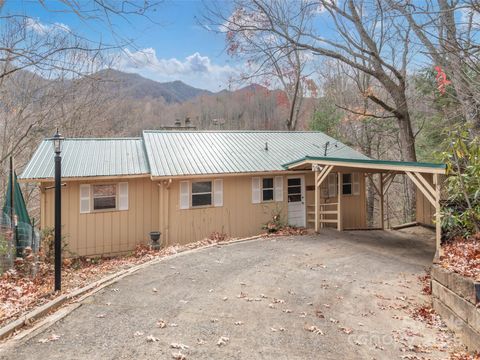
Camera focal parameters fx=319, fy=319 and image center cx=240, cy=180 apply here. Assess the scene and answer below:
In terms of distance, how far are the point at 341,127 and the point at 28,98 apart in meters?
17.5

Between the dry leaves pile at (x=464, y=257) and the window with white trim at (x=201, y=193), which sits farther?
the window with white trim at (x=201, y=193)

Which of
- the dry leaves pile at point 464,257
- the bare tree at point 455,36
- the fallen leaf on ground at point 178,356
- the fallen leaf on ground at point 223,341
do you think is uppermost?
the bare tree at point 455,36

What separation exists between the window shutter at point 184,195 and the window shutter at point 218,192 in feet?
3.18

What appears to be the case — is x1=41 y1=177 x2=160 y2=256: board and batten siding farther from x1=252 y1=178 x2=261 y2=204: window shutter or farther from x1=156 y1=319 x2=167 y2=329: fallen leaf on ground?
x1=156 y1=319 x2=167 y2=329: fallen leaf on ground

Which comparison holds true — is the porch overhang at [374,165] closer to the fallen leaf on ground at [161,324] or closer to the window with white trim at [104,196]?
the fallen leaf on ground at [161,324]

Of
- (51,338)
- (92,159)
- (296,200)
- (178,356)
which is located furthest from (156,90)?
(178,356)

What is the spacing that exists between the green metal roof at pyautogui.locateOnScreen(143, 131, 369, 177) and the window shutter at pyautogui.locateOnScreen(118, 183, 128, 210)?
1185mm

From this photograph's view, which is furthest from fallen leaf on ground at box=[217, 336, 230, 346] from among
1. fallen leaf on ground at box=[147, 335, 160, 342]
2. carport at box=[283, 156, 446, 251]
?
carport at box=[283, 156, 446, 251]

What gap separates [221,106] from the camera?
31.9 m

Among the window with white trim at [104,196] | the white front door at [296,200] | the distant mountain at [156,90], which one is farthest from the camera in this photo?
the distant mountain at [156,90]

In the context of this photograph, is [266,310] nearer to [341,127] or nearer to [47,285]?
[47,285]

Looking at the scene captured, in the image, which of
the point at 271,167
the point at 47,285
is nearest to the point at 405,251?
the point at 271,167

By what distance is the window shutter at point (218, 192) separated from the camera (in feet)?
37.8

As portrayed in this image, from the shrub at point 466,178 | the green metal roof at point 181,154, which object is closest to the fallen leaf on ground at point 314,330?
the shrub at point 466,178
